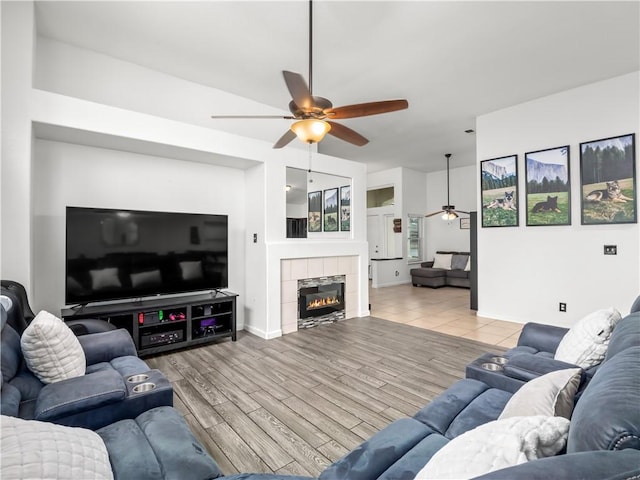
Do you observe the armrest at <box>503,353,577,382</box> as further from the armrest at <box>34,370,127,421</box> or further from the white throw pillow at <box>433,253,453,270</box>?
the white throw pillow at <box>433,253,453,270</box>

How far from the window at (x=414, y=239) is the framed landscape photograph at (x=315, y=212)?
16.5ft

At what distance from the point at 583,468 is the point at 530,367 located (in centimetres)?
136

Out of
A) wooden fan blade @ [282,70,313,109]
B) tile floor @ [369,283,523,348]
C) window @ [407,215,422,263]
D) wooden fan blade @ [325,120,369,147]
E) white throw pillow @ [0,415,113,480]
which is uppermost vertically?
wooden fan blade @ [282,70,313,109]

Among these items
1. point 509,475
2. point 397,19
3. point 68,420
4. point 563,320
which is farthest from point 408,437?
point 563,320

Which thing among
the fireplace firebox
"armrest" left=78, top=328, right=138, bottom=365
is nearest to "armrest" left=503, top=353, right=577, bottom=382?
"armrest" left=78, top=328, right=138, bottom=365

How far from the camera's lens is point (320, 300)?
4828mm

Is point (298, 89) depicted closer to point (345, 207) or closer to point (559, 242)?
point (345, 207)

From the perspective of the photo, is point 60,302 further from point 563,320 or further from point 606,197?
point 606,197

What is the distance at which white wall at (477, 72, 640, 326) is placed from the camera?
3.88 m

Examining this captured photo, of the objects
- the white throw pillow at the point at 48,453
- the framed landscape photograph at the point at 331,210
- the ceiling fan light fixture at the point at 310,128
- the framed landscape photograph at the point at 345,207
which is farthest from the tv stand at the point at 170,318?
the white throw pillow at the point at 48,453

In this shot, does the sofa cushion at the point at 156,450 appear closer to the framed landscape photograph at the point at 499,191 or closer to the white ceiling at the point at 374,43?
the white ceiling at the point at 374,43

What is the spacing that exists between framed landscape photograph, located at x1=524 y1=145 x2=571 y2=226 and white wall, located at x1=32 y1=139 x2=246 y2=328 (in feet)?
14.5

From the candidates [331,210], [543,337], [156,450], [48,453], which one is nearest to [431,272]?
[331,210]

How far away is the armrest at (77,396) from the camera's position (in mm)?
1453
